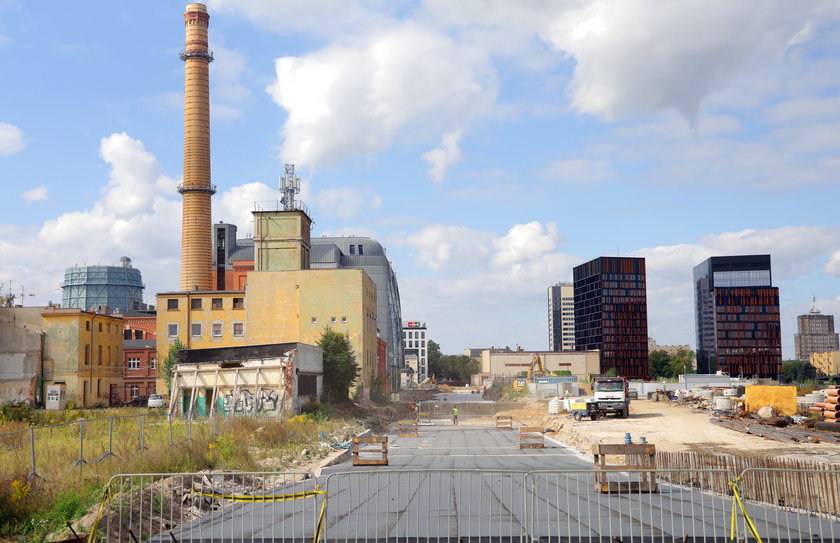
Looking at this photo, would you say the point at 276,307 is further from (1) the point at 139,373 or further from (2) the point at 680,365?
(2) the point at 680,365

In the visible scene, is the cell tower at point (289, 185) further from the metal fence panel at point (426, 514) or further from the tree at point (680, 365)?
the tree at point (680, 365)

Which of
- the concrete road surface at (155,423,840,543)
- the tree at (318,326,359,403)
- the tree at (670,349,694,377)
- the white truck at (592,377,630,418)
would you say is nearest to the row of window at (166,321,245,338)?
the tree at (318,326,359,403)

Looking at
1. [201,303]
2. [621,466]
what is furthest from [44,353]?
[621,466]

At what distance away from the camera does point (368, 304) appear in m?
77.2

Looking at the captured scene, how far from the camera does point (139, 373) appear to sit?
78250 mm

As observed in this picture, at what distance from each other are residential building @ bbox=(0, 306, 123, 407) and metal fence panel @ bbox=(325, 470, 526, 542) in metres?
54.1

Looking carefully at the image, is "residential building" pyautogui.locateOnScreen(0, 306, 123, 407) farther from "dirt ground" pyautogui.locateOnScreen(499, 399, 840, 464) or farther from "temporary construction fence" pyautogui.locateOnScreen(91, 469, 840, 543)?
"temporary construction fence" pyautogui.locateOnScreen(91, 469, 840, 543)

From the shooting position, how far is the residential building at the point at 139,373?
253ft

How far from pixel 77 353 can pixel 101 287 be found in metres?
107

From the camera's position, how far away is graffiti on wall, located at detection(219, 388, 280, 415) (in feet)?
150

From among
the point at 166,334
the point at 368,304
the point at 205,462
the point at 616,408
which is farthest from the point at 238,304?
the point at 205,462

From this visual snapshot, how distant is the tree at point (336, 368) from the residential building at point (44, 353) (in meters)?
22.9

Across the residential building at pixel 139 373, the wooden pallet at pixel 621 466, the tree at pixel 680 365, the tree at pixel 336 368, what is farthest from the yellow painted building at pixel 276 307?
the tree at pixel 680 365

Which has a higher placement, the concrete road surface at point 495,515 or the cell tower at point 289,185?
the cell tower at point 289,185
